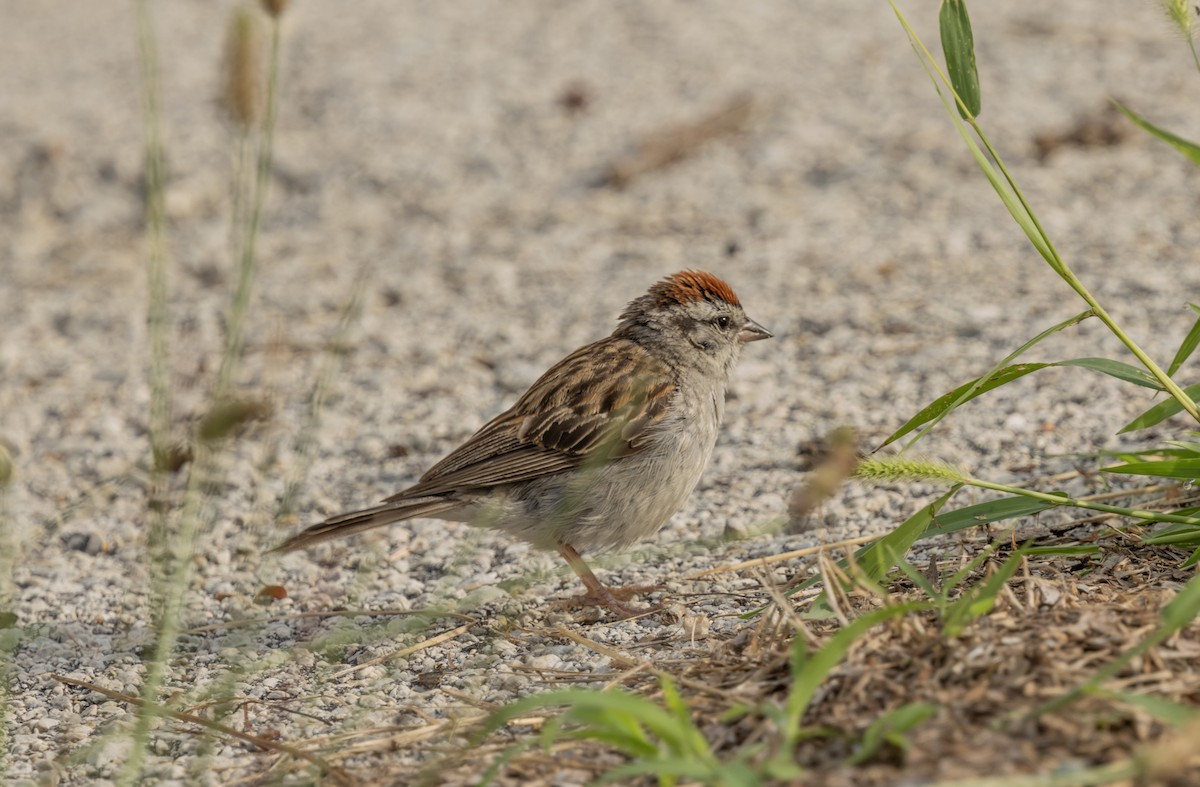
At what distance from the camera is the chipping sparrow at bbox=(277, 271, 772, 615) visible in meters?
5.09

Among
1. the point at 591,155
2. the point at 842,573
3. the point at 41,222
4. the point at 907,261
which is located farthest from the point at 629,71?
the point at 842,573

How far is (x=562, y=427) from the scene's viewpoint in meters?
5.25

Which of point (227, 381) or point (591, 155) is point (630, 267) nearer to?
point (591, 155)

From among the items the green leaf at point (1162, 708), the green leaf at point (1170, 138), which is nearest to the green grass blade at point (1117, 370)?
the green leaf at point (1170, 138)

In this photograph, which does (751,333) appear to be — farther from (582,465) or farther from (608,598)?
(608,598)

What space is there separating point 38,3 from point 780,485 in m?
12.0

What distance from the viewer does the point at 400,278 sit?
28.8ft

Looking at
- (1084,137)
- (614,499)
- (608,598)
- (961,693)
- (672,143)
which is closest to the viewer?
(961,693)

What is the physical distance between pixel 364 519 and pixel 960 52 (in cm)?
251

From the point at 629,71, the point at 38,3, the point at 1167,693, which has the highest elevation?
the point at 38,3

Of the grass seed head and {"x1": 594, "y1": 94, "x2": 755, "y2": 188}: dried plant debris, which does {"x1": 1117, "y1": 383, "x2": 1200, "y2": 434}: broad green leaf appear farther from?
{"x1": 594, "y1": 94, "x2": 755, "y2": 188}: dried plant debris

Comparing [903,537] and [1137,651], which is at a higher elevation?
[1137,651]

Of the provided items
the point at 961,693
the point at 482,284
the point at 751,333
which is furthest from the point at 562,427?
the point at 482,284

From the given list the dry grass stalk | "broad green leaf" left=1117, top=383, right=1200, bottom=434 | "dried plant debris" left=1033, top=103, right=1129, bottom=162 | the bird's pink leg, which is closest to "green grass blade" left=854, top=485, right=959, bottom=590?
"broad green leaf" left=1117, top=383, right=1200, bottom=434
